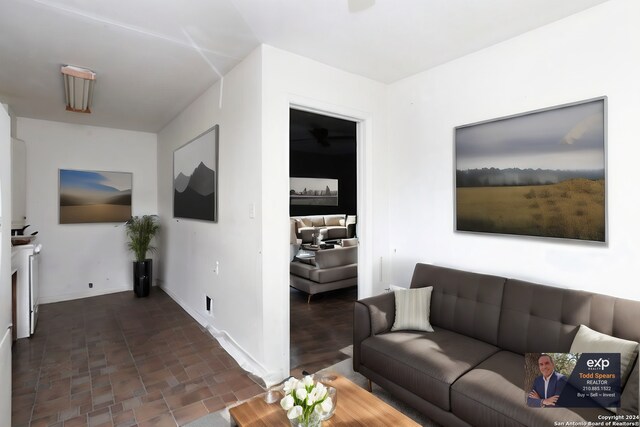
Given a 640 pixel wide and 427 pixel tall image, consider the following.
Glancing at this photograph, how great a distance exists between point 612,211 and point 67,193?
639cm

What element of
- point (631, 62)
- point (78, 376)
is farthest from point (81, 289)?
point (631, 62)

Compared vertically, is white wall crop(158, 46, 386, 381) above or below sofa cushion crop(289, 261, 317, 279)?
above

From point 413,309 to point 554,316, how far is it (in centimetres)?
88

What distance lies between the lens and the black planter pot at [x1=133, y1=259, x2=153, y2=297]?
4879mm

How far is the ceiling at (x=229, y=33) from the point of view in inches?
80.0

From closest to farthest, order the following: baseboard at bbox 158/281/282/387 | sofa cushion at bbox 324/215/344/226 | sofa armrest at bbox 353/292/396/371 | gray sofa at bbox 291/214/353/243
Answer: sofa armrest at bbox 353/292/396/371
baseboard at bbox 158/281/282/387
gray sofa at bbox 291/214/353/243
sofa cushion at bbox 324/215/344/226

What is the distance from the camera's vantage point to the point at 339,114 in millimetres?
2975

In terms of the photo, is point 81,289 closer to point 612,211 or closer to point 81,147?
point 81,147

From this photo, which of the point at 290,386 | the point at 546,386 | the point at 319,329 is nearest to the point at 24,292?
the point at 319,329

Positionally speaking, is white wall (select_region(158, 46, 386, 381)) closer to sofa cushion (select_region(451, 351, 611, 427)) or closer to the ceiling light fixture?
the ceiling light fixture

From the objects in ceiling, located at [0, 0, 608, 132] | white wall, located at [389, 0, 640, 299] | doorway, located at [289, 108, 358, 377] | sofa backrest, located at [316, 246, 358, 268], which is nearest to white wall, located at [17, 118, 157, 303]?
ceiling, located at [0, 0, 608, 132]

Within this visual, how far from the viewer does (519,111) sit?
7.66 ft

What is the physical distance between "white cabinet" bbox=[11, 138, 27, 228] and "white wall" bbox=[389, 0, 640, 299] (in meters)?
4.67

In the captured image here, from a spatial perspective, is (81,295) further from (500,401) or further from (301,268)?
(500,401)
